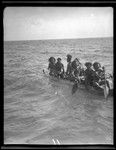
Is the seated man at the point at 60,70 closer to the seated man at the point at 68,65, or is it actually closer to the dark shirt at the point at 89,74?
the seated man at the point at 68,65

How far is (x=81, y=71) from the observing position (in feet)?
6.79

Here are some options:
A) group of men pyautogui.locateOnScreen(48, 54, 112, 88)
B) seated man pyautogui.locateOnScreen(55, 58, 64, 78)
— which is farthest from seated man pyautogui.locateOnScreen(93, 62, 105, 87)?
seated man pyautogui.locateOnScreen(55, 58, 64, 78)

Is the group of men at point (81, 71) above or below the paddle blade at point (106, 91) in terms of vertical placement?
above

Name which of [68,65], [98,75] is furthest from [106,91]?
[68,65]

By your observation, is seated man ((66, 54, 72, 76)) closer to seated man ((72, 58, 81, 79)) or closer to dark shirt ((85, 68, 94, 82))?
seated man ((72, 58, 81, 79))

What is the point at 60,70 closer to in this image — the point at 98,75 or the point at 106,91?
the point at 98,75

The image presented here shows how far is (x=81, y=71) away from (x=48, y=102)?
19.7 inches

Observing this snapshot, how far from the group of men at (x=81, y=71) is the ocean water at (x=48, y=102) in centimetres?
6

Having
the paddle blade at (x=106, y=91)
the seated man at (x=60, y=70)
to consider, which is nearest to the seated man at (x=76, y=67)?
the seated man at (x=60, y=70)

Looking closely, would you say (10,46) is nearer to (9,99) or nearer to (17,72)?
(17,72)

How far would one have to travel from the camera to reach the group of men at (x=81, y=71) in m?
1.93

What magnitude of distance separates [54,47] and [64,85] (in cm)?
45

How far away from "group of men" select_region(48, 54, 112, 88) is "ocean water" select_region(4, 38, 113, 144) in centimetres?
6
